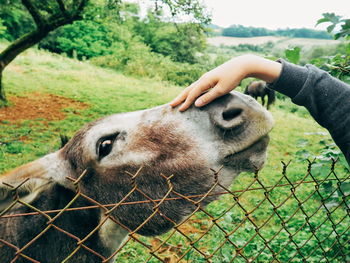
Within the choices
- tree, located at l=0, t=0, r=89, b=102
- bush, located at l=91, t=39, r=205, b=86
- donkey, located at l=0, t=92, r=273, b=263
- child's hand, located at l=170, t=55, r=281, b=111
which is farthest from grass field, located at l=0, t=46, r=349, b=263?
bush, located at l=91, t=39, r=205, b=86

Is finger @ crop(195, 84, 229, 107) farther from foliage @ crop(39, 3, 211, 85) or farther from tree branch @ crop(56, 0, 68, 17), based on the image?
foliage @ crop(39, 3, 211, 85)

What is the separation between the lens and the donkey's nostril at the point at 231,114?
5.90ft

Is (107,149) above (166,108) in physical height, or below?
below

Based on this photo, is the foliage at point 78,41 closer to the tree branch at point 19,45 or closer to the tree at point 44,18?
the tree at point 44,18

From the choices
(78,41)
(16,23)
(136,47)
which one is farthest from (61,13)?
(16,23)

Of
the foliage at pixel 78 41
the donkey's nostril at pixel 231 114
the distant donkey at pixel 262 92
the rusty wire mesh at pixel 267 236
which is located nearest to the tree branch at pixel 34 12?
the rusty wire mesh at pixel 267 236

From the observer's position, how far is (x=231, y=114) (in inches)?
71.6

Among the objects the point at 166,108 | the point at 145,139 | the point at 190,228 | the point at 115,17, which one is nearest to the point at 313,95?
the point at 166,108

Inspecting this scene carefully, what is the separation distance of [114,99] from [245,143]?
39.0ft

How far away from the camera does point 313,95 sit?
1.90 meters

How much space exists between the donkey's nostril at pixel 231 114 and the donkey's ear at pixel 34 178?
4.52 feet

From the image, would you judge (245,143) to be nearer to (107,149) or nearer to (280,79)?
(280,79)

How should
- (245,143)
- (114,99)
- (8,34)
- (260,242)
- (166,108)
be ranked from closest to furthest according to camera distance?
(245,143), (166,108), (260,242), (114,99), (8,34)

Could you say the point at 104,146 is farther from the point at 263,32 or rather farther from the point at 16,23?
the point at 263,32
